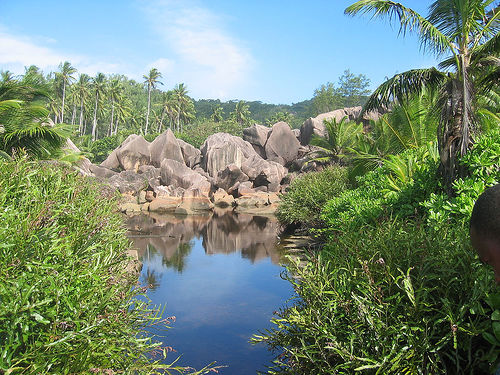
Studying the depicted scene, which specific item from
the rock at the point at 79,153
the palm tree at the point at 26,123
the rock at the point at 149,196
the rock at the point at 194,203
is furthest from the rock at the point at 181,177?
the palm tree at the point at 26,123

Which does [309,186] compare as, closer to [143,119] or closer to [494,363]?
[494,363]

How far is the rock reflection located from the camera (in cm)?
1641

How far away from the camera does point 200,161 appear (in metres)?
43.8

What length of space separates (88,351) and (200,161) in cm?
4117

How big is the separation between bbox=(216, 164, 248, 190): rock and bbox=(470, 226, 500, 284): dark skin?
3476 cm

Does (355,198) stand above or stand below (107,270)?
above

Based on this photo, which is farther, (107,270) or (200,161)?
(200,161)

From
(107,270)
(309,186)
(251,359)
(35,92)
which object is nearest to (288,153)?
(309,186)

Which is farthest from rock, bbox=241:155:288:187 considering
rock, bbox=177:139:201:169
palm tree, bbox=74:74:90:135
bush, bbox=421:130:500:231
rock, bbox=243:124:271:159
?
palm tree, bbox=74:74:90:135

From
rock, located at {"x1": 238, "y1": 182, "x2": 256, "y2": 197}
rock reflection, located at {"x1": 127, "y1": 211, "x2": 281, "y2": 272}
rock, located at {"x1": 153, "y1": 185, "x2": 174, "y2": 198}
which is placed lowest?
rock reflection, located at {"x1": 127, "y1": 211, "x2": 281, "y2": 272}

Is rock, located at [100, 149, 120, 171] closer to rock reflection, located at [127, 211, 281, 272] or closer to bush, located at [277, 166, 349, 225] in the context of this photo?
rock reflection, located at [127, 211, 281, 272]

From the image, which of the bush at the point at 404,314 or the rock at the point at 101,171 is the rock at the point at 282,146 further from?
the bush at the point at 404,314

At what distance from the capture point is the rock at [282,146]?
4141 centimetres

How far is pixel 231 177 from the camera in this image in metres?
36.6
